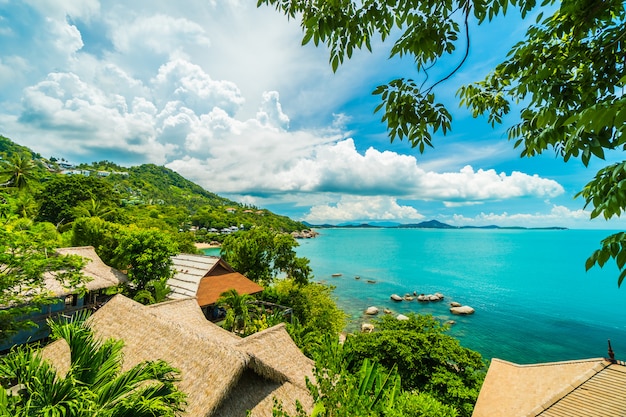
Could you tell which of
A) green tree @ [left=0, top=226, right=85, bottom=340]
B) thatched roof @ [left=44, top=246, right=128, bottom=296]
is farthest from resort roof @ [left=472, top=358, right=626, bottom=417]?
thatched roof @ [left=44, top=246, right=128, bottom=296]

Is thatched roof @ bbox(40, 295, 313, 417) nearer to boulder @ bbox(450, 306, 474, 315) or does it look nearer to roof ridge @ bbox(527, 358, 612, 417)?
roof ridge @ bbox(527, 358, 612, 417)

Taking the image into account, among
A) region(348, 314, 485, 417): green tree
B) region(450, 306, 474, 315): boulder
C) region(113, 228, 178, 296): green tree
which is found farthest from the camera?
region(450, 306, 474, 315): boulder

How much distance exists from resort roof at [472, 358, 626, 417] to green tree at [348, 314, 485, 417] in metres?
0.68

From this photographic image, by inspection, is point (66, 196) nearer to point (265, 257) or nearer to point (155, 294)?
point (265, 257)

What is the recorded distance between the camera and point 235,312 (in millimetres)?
14875

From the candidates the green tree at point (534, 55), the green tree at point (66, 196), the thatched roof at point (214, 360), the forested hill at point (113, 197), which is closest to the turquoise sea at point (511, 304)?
the thatched roof at point (214, 360)

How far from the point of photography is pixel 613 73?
2.07 metres

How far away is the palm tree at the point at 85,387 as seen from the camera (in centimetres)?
361

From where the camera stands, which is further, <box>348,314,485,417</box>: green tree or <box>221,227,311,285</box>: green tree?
<box>221,227,311,285</box>: green tree

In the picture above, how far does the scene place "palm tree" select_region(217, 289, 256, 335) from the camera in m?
14.4

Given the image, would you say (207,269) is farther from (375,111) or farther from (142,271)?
(375,111)

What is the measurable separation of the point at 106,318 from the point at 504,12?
11.8 metres

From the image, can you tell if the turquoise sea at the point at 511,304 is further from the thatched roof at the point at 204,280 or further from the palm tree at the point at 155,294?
the palm tree at the point at 155,294

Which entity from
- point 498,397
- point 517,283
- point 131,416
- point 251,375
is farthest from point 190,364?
point 517,283
